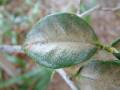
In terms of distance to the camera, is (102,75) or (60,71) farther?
(60,71)

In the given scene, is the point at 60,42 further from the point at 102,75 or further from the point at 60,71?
the point at 60,71

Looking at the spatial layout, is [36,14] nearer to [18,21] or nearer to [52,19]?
[18,21]

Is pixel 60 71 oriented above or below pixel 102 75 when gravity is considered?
below

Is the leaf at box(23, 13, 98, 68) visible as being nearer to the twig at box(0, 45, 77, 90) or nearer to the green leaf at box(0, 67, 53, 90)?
the twig at box(0, 45, 77, 90)

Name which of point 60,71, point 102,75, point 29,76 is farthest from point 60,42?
point 29,76

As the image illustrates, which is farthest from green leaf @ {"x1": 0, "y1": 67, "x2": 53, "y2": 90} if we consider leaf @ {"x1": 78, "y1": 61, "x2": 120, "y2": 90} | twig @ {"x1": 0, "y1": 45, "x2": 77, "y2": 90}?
leaf @ {"x1": 78, "y1": 61, "x2": 120, "y2": 90}

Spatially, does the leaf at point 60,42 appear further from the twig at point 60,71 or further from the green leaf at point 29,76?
the green leaf at point 29,76

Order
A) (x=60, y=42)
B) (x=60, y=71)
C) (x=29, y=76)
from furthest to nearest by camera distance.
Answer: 1. (x=29, y=76)
2. (x=60, y=71)
3. (x=60, y=42)

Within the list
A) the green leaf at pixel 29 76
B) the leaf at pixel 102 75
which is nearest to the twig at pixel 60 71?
the leaf at pixel 102 75
